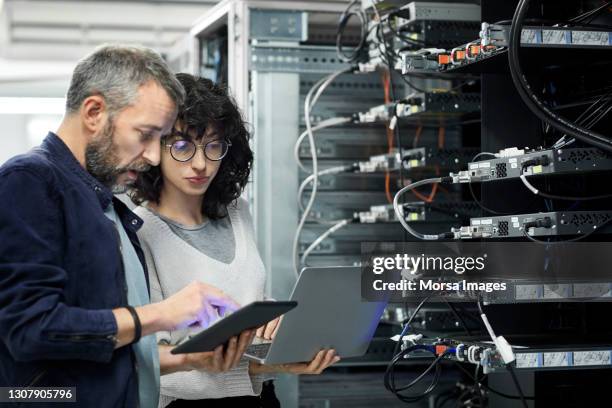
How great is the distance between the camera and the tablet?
5.48ft

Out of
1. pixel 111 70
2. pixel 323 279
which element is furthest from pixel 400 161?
pixel 111 70

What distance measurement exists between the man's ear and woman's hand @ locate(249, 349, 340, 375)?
2.44ft

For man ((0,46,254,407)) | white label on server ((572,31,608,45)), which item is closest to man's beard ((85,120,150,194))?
man ((0,46,254,407))

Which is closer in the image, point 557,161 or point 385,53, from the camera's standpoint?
point 557,161

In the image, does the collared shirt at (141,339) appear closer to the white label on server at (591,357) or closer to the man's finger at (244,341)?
the man's finger at (244,341)

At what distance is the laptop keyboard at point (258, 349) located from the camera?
2076 millimetres

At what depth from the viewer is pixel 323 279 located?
1.91 metres

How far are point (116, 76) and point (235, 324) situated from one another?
0.53 meters

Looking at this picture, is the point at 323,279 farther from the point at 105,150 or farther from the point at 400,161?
the point at 400,161

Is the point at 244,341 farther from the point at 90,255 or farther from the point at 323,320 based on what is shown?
the point at 90,255

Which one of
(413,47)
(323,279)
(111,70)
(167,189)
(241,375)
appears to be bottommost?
(241,375)

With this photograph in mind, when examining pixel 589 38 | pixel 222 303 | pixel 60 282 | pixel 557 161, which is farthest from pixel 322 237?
pixel 60 282

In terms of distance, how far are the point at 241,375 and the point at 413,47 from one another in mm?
1342

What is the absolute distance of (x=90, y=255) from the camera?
5.56ft
